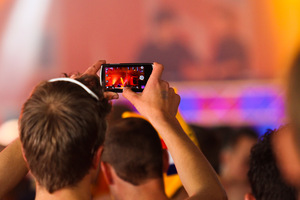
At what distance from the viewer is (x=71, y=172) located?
40.1 inches

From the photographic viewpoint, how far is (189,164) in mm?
1055

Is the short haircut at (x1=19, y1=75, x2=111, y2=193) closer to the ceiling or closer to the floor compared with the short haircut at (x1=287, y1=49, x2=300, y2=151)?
closer to the floor

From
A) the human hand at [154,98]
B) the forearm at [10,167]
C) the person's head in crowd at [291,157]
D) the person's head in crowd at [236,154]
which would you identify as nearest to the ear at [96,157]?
the human hand at [154,98]

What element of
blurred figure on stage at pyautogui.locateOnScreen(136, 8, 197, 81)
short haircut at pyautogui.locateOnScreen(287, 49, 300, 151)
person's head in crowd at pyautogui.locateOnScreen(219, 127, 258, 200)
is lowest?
person's head in crowd at pyautogui.locateOnScreen(219, 127, 258, 200)

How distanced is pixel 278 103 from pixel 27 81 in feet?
10.3

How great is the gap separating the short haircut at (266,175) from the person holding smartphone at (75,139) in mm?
309

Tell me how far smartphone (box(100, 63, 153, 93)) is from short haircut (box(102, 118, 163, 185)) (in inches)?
24.5

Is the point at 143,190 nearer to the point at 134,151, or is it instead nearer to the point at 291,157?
the point at 134,151

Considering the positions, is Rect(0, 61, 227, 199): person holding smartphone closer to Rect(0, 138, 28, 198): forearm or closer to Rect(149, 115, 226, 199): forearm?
Rect(149, 115, 226, 199): forearm

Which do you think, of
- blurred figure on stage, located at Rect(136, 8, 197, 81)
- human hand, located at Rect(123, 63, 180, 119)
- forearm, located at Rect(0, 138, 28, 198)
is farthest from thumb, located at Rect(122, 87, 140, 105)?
blurred figure on stage, located at Rect(136, 8, 197, 81)

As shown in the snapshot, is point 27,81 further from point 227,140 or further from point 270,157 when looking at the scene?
point 270,157

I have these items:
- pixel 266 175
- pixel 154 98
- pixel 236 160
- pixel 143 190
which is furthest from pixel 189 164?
pixel 236 160

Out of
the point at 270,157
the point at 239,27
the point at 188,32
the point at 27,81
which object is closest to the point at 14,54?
the point at 27,81

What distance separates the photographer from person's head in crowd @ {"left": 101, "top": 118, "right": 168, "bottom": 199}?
1.81 m
